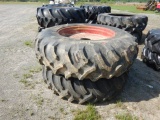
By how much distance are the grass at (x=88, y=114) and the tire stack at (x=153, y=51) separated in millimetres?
1868

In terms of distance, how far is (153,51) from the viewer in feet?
12.9

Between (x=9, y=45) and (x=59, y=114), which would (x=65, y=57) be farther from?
(x=9, y=45)

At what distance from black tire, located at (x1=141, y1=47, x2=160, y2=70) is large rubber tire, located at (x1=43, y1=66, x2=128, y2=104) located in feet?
4.66

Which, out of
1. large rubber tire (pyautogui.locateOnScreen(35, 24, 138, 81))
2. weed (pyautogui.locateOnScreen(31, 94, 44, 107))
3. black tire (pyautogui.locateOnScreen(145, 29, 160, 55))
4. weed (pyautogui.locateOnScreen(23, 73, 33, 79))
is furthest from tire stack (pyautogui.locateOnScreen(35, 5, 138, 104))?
black tire (pyautogui.locateOnScreen(145, 29, 160, 55))

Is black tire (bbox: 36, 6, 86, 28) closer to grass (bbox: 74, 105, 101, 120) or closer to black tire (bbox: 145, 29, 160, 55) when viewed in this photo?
black tire (bbox: 145, 29, 160, 55)

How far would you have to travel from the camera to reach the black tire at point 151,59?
388 cm

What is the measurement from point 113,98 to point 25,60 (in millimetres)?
2227

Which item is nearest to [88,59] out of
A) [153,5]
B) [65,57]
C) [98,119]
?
[65,57]

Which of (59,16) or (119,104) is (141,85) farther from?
(59,16)

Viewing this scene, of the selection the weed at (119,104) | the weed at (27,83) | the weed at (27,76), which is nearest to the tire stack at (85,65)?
the weed at (119,104)

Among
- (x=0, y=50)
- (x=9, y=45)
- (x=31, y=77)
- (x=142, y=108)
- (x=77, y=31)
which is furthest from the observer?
(x=9, y=45)

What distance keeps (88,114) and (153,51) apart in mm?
2066

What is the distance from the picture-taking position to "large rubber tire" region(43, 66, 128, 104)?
2.61 meters

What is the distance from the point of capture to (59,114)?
2520mm
